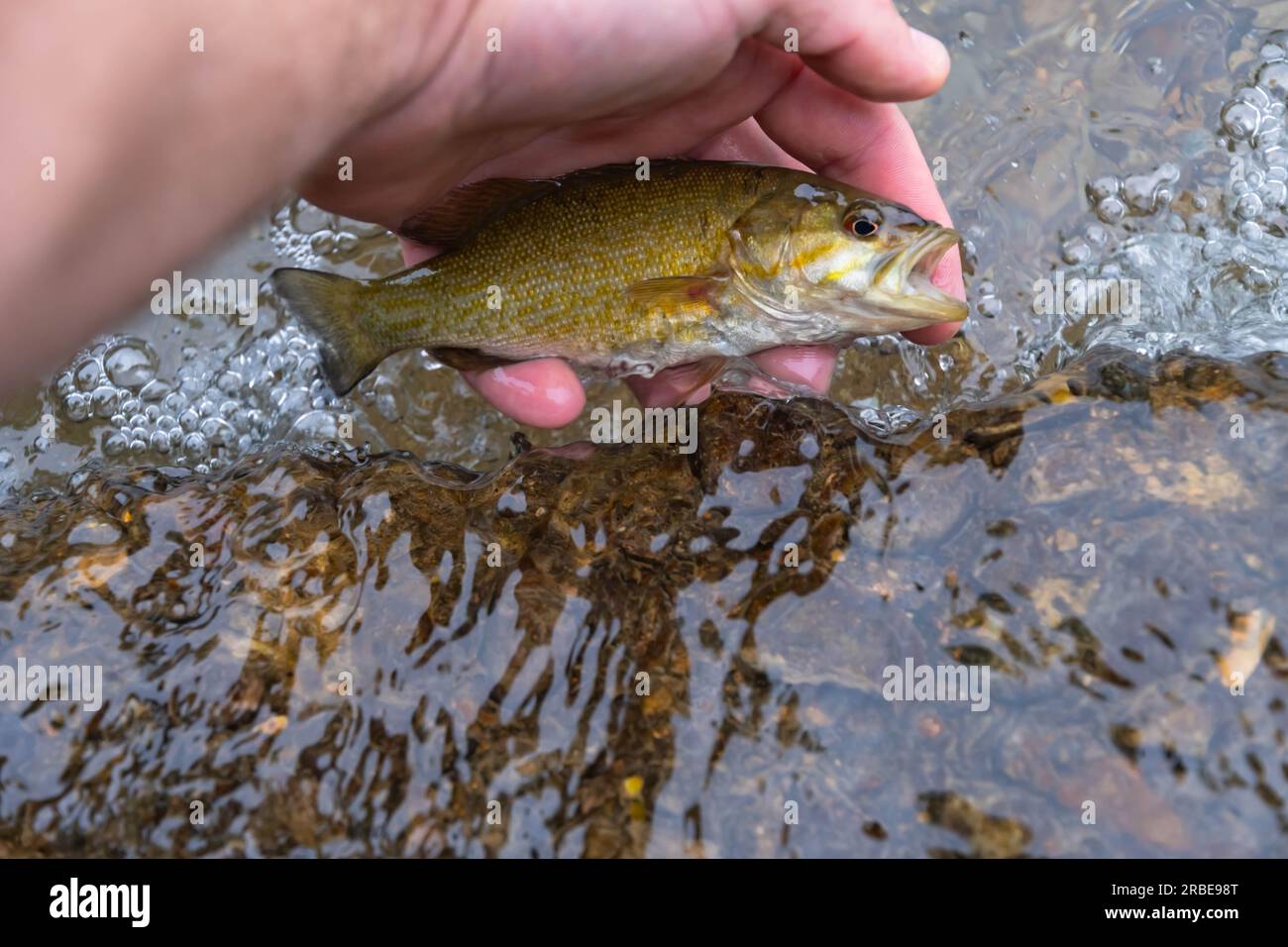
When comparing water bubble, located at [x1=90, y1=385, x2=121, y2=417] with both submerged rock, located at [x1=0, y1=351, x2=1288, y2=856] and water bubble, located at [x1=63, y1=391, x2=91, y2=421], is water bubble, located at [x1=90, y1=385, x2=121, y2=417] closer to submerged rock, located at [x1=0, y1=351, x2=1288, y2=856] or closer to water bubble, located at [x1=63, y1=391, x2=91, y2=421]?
water bubble, located at [x1=63, y1=391, x2=91, y2=421]

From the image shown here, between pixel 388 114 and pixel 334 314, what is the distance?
923 mm

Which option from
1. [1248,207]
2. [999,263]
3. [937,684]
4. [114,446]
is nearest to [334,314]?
[114,446]

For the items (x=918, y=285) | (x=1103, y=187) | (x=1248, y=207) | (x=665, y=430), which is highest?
(x=1103, y=187)

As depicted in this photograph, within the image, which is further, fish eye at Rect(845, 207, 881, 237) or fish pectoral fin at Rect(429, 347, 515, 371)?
fish pectoral fin at Rect(429, 347, 515, 371)

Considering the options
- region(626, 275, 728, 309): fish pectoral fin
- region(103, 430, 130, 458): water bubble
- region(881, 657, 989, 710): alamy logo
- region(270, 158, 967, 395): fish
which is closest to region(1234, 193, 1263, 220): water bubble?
region(270, 158, 967, 395): fish

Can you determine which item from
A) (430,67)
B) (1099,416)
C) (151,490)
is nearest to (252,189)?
(430,67)

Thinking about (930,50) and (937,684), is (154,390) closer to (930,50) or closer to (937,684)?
(930,50)

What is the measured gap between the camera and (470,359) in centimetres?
417

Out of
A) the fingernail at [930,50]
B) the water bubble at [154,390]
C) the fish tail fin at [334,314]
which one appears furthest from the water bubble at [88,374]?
the fingernail at [930,50]

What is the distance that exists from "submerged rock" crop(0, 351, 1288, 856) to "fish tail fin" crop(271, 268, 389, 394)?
98cm

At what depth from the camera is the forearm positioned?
237 centimetres

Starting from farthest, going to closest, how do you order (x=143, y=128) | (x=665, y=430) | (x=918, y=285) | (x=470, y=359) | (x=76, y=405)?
(x=76, y=405)
(x=470, y=359)
(x=918, y=285)
(x=665, y=430)
(x=143, y=128)

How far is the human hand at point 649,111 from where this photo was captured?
10.8 feet

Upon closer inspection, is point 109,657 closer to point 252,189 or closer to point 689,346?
point 252,189
